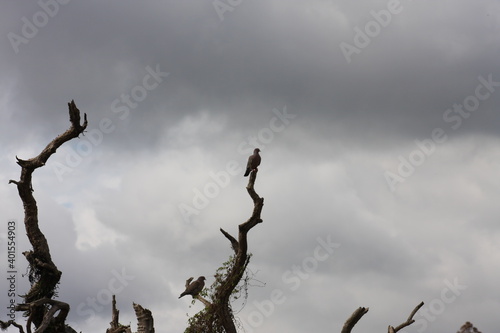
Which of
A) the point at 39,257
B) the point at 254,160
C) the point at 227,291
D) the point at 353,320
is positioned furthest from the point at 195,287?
the point at 353,320

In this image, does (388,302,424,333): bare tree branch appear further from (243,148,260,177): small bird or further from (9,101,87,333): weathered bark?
(9,101,87,333): weathered bark

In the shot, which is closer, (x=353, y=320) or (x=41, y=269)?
(x=353, y=320)

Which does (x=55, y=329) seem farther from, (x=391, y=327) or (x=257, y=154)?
(x=391, y=327)

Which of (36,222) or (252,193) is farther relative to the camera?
Answer: (36,222)

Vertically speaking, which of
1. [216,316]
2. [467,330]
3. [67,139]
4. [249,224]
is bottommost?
[467,330]

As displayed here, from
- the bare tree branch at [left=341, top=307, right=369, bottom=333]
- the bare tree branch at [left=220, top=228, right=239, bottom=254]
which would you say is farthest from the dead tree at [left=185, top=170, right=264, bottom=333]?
the bare tree branch at [left=341, top=307, right=369, bottom=333]

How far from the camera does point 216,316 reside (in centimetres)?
1984

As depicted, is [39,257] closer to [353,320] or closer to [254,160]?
[254,160]

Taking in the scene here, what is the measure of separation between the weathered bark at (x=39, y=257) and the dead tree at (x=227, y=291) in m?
4.26

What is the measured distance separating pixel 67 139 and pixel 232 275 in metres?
6.42

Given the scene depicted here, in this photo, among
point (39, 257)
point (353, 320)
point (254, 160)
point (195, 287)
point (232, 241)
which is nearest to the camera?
point (353, 320)

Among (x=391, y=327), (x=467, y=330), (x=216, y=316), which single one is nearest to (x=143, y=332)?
(x=216, y=316)

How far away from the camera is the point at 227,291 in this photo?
19.6 m

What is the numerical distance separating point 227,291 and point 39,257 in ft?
19.1
